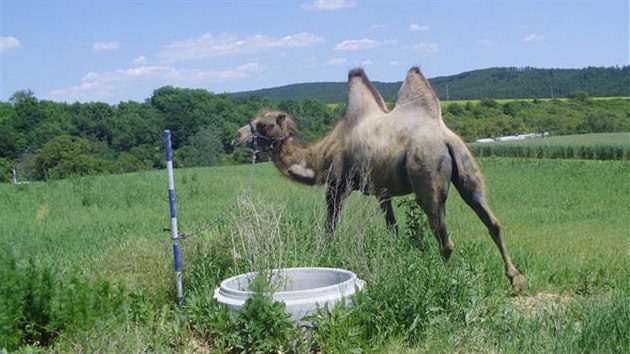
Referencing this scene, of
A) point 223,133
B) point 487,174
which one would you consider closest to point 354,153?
point 487,174

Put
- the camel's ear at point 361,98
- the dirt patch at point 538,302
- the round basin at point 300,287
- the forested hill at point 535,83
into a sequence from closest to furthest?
1. the round basin at point 300,287
2. the dirt patch at point 538,302
3. the camel's ear at point 361,98
4. the forested hill at point 535,83

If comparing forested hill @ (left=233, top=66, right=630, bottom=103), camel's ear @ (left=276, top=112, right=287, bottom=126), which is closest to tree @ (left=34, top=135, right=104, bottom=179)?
camel's ear @ (left=276, top=112, right=287, bottom=126)

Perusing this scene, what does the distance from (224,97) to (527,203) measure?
111ft

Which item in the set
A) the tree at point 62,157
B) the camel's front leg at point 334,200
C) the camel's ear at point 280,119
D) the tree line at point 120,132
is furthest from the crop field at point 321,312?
the tree at point 62,157

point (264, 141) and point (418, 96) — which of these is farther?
point (264, 141)

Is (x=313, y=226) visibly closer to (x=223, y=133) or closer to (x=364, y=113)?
(x=364, y=113)

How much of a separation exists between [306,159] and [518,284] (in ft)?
9.18

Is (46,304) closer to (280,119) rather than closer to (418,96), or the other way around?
(280,119)

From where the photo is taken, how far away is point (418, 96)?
26.2 ft

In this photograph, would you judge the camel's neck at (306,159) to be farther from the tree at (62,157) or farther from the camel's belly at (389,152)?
the tree at (62,157)

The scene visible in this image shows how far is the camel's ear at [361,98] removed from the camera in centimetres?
851

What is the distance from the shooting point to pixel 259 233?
7.30 m

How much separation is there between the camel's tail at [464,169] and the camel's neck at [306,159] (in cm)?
157

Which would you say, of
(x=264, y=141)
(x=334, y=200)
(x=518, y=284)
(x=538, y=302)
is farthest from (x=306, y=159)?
(x=538, y=302)
